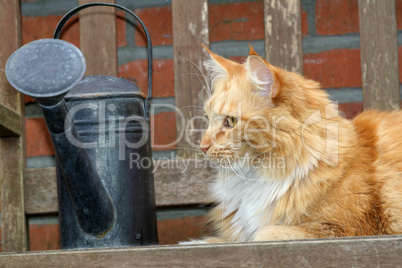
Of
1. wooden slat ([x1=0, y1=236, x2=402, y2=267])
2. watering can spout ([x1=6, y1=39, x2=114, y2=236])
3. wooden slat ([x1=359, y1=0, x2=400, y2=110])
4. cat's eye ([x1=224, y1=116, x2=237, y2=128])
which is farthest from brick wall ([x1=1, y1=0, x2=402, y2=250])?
wooden slat ([x1=0, y1=236, x2=402, y2=267])

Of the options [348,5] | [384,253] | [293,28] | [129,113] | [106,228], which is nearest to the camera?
[384,253]

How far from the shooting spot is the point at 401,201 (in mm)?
1027

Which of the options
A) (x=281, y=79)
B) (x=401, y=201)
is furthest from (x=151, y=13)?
(x=401, y=201)

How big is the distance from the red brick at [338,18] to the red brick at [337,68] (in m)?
0.07

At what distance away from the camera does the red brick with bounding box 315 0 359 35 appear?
4.99 feet

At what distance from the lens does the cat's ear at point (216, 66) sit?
1.28 meters

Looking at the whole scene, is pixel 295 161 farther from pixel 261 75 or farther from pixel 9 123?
pixel 9 123

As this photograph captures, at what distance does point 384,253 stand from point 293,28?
2.59 feet

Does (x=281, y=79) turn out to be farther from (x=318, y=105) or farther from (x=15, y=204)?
(x=15, y=204)

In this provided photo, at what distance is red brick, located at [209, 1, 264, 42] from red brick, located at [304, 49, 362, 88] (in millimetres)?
205

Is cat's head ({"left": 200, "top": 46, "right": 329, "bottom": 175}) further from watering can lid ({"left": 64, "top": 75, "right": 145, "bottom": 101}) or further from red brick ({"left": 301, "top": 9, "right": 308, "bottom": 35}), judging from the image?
red brick ({"left": 301, "top": 9, "right": 308, "bottom": 35})

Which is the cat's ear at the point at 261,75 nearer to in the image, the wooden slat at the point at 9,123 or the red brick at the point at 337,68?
the red brick at the point at 337,68

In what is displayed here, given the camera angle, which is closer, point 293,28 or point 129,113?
point 129,113

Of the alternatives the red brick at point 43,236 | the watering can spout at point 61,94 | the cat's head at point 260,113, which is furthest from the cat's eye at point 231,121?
the red brick at point 43,236
